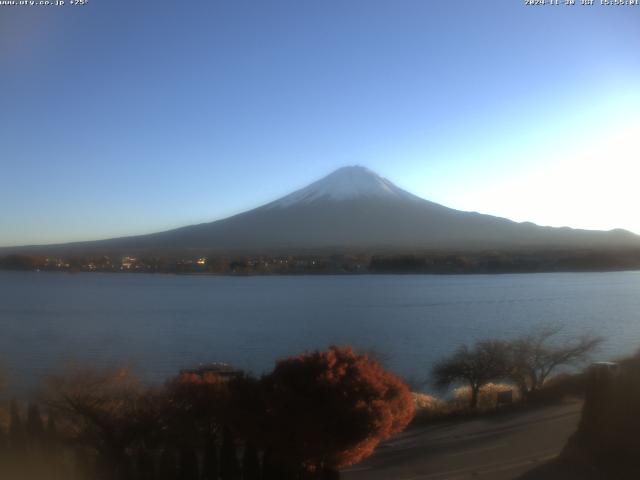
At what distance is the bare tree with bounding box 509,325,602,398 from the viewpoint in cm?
1437

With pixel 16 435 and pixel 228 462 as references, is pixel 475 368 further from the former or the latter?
pixel 16 435

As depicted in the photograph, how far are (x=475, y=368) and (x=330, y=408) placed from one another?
856 centimetres

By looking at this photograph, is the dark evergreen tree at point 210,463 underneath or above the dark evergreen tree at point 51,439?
underneath

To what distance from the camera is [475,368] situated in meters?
13.9

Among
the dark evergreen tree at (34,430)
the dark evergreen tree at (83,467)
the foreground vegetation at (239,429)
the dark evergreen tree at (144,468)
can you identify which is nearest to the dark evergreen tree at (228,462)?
the foreground vegetation at (239,429)

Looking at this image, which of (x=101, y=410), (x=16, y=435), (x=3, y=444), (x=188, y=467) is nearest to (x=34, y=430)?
(x=16, y=435)

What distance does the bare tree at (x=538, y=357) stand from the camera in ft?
47.1

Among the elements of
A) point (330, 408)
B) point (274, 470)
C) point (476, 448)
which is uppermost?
point (330, 408)

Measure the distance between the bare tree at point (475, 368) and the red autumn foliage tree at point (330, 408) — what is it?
7731 millimetres

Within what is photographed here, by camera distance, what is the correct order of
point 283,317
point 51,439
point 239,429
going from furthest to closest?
point 283,317
point 51,439
point 239,429

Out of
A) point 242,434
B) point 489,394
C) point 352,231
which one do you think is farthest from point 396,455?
point 352,231

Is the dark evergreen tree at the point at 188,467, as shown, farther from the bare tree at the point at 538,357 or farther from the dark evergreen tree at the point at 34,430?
the bare tree at the point at 538,357

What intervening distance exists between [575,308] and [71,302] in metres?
21.0

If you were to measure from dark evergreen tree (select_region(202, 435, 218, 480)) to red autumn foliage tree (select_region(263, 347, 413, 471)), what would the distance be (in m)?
0.58
